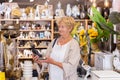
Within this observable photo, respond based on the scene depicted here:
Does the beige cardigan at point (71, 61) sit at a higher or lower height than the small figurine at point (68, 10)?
lower

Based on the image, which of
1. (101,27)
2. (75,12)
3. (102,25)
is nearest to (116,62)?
(102,25)

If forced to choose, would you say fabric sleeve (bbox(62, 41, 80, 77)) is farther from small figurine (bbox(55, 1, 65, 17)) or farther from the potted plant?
small figurine (bbox(55, 1, 65, 17))

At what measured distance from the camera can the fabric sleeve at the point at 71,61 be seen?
99.7 inches

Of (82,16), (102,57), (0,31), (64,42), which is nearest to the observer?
(0,31)

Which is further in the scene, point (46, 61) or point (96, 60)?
point (96, 60)

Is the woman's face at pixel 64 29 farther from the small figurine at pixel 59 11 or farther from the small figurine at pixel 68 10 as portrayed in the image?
the small figurine at pixel 68 10

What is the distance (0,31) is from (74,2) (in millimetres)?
5595

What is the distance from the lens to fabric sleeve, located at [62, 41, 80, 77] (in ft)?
8.31

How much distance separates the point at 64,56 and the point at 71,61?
10 cm

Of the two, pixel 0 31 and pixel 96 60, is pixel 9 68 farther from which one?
pixel 96 60

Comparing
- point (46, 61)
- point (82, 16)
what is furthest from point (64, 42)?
point (82, 16)

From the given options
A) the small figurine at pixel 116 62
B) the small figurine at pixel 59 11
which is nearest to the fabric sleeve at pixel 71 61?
the small figurine at pixel 116 62

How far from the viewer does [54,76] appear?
269 cm

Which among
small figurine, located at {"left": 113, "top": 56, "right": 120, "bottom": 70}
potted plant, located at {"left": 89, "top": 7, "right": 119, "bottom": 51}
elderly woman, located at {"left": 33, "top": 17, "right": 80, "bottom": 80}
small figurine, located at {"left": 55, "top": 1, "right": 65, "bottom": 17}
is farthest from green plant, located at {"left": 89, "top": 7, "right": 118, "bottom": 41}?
small figurine, located at {"left": 55, "top": 1, "right": 65, "bottom": 17}
